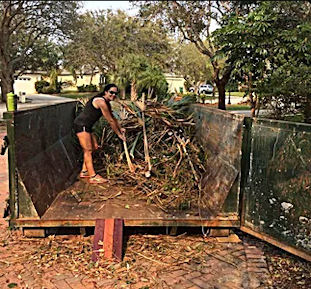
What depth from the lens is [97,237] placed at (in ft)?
11.2

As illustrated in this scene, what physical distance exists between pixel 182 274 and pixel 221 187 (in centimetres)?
107

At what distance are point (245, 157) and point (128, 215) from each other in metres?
1.33

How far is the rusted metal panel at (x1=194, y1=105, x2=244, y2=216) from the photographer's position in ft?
11.7

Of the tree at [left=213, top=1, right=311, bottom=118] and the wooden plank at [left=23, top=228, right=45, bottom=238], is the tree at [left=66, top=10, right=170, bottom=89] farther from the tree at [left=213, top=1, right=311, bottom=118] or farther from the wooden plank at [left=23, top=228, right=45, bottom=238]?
the wooden plank at [left=23, top=228, right=45, bottom=238]

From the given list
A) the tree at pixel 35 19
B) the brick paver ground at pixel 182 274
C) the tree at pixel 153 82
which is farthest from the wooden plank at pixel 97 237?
the tree at pixel 35 19

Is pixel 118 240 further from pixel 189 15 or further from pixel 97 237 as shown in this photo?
pixel 189 15

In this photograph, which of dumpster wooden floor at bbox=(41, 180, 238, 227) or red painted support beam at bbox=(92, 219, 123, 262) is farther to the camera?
dumpster wooden floor at bbox=(41, 180, 238, 227)

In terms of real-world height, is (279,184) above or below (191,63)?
below

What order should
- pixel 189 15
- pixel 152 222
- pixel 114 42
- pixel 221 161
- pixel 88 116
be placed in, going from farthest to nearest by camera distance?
pixel 114 42, pixel 189 15, pixel 88 116, pixel 221 161, pixel 152 222

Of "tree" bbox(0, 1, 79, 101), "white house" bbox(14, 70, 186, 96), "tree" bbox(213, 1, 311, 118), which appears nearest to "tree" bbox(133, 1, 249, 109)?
"tree" bbox(0, 1, 79, 101)

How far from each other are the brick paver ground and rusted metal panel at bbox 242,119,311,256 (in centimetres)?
31

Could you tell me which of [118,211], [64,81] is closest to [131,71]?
[118,211]

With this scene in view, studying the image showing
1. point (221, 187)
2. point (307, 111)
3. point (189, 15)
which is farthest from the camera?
point (189, 15)

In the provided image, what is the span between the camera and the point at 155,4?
18406 millimetres
